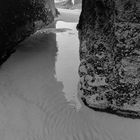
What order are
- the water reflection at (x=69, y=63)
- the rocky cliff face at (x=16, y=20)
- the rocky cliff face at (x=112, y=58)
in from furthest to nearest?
the rocky cliff face at (x=16, y=20), the water reflection at (x=69, y=63), the rocky cliff face at (x=112, y=58)

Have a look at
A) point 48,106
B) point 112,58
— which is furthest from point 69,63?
point 112,58

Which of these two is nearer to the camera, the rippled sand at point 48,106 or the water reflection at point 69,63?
the rippled sand at point 48,106

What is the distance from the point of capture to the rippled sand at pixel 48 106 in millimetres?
3389

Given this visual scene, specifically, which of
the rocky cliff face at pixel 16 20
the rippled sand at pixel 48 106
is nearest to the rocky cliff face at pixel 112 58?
the rippled sand at pixel 48 106

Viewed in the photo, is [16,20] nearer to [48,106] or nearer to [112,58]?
[48,106]

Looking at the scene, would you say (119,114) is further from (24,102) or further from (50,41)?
(50,41)

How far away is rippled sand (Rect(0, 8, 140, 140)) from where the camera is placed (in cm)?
339

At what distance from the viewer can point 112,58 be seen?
144 inches

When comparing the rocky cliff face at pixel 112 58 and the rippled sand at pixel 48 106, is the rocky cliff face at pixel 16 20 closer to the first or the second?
the rippled sand at pixel 48 106

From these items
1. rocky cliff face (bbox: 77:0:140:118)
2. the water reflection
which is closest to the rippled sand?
the water reflection

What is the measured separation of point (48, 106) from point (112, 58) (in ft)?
3.98

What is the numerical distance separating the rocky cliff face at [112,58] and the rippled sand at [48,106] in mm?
210

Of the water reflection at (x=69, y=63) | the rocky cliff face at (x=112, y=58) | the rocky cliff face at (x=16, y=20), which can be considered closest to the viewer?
the rocky cliff face at (x=112, y=58)

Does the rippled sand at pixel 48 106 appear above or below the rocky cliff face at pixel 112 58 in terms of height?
below
